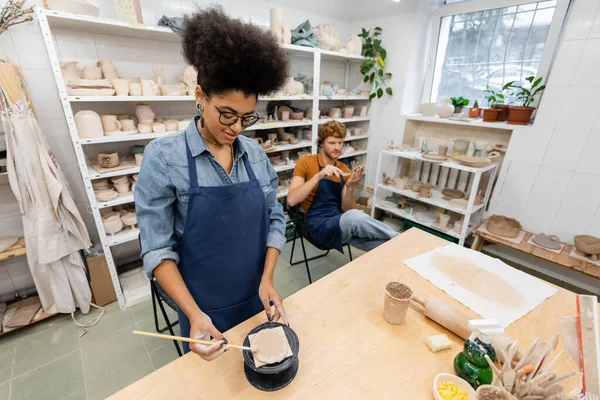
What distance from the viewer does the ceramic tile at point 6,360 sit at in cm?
162

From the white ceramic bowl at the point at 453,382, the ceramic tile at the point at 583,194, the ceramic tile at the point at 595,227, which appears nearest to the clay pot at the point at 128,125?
the white ceramic bowl at the point at 453,382

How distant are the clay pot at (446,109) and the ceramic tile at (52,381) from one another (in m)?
3.51

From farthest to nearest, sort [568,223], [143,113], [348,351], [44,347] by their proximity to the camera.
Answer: [568,223] → [143,113] → [44,347] → [348,351]

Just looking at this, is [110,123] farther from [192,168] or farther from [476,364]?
[476,364]

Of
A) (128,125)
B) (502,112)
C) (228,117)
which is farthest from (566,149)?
(128,125)

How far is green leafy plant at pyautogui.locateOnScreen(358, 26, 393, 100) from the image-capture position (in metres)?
3.07

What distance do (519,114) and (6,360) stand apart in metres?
4.08

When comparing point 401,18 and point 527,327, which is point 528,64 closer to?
point 401,18

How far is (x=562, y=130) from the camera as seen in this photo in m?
2.15

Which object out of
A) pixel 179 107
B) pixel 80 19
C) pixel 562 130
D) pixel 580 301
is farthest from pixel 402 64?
pixel 580 301

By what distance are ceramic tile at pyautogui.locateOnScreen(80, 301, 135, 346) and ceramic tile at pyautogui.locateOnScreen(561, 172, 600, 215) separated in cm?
348

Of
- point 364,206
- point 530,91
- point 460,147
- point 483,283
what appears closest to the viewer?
point 483,283

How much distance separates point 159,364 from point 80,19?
2083mm

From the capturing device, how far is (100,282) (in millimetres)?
2078
